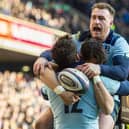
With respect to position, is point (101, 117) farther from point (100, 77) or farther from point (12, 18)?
point (12, 18)

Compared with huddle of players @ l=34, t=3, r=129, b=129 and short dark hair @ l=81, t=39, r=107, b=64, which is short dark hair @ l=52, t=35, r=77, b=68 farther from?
huddle of players @ l=34, t=3, r=129, b=129

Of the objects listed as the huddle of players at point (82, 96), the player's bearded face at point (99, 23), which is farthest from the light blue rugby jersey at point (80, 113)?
the player's bearded face at point (99, 23)

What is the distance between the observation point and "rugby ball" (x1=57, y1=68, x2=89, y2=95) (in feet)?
11.9

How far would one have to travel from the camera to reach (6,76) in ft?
41.5

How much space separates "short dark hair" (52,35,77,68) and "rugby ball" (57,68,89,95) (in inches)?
3.6

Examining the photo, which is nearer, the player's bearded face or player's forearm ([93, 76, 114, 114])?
player's forearm ([93, 76, 114, 114])

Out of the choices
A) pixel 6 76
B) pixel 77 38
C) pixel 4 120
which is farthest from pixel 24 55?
pixel 77 38

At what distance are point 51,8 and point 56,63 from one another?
445 inches

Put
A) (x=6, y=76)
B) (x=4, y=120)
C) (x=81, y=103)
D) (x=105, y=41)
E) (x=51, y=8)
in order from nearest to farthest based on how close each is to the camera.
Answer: (x=81, y=103)
(x=105, y=41)
(x=4, y=120)
(x=6, y=76)
(x=51, y=8)

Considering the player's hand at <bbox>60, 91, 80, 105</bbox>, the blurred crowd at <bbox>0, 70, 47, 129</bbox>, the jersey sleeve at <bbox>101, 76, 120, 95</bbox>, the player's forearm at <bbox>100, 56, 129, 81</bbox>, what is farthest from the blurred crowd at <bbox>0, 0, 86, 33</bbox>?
the player's hand at <bbox>60, 91, 80, 105</bbox>

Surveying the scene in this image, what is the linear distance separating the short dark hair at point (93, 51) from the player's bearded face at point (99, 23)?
357 millimetres

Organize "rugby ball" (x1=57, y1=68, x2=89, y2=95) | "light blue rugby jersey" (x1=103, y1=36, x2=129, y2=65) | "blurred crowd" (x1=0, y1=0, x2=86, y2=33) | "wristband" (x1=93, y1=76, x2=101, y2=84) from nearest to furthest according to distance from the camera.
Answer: "rugby ball" (x1=57, y1=68, x2=89, y2=95)
"wristband" (x1=93, y1=76, x2=101, y2=84)
"light blue rugby jersey" (x1=103, y1=36, x2=129, y2=65)
"blurred crowd" (x1=0, y1=0, x2=86, y2=33)

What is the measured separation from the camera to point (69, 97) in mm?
3729

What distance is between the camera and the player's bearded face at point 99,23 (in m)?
4.15
